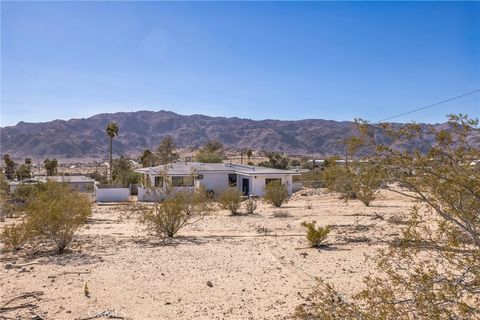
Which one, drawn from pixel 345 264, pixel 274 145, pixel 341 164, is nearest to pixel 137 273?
pixel 345 264

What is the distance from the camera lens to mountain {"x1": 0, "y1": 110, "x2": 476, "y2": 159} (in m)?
145

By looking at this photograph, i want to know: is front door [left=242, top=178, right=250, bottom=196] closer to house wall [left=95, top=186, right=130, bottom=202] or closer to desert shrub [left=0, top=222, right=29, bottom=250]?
house wall [left=95, top=186, right=130, bottom=202]

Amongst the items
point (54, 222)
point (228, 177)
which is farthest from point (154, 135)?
point (54, 222)

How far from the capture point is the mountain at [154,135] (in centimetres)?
14462

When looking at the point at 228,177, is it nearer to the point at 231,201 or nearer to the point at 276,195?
the point at 276,195

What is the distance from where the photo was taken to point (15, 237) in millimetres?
14070

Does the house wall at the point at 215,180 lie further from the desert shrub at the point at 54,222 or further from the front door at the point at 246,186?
the desert shrub at the point at 54,222

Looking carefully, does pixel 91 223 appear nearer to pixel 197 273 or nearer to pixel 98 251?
pixel 98 251

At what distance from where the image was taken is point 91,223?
23.1 m

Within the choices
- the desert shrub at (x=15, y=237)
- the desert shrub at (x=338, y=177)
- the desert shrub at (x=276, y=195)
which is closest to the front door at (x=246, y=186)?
the desert shrub at (x=276, y=195)

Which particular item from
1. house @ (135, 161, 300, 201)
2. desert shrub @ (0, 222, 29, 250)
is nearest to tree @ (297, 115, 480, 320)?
desert shrub @ (0, 222, 29, 250)

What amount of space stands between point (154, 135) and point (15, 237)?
165 metres

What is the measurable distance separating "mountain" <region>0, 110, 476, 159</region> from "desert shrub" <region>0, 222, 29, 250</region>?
118442 millimetres

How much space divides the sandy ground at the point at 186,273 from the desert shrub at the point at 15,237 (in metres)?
0.41
